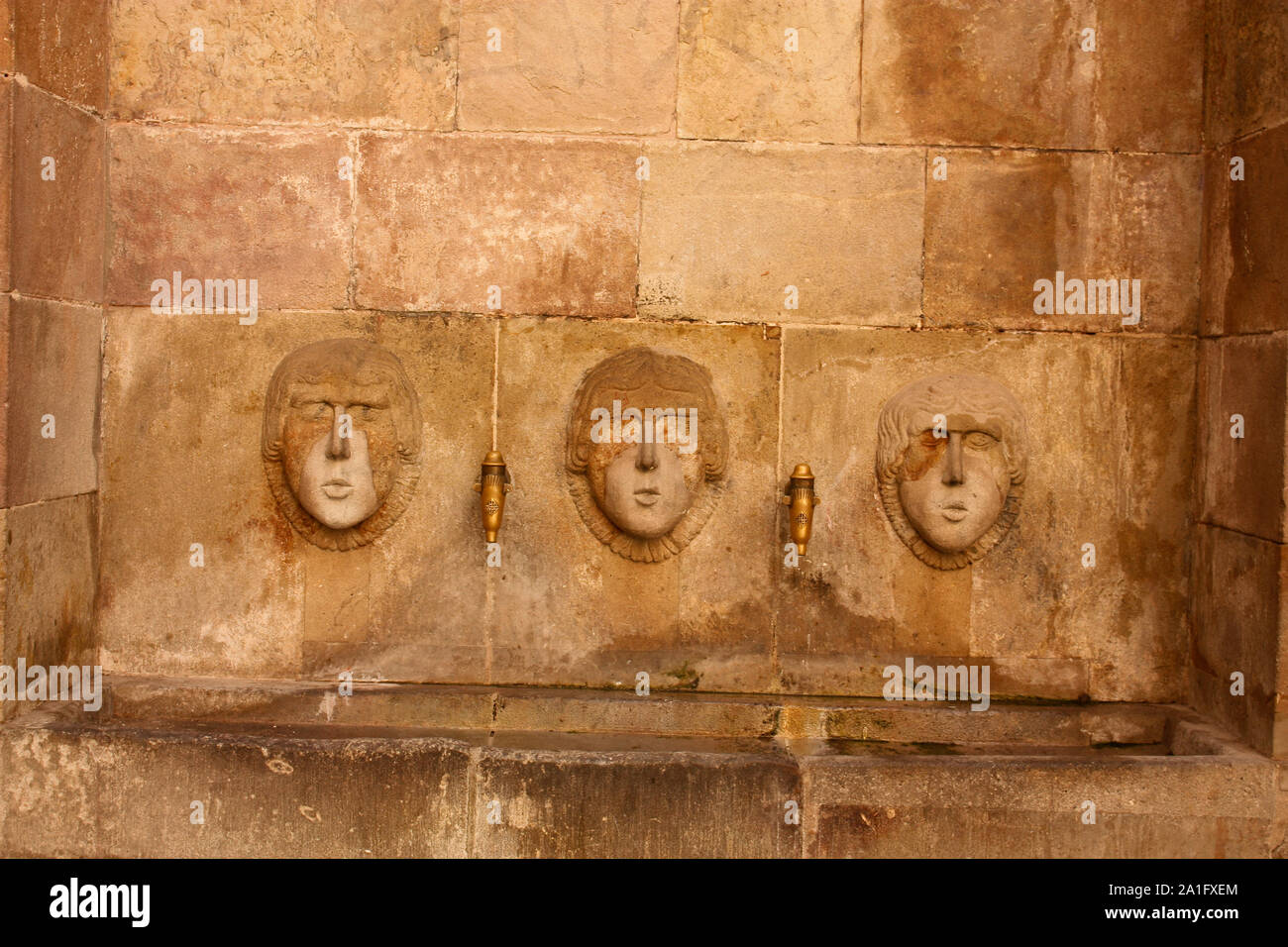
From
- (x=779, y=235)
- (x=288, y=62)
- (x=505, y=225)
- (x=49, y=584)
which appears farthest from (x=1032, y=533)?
(x=49, y=584)

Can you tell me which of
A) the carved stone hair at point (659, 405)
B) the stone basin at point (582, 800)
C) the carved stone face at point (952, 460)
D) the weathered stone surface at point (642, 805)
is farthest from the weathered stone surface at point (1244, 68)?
the weathered stone surface at point (642, 805)

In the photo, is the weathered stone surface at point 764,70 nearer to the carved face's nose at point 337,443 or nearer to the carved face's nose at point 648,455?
the carved face's nose at point 648,455

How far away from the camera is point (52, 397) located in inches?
181

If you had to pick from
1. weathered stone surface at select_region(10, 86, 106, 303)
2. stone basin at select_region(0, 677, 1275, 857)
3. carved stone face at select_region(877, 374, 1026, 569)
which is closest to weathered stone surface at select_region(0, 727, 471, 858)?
stone basin at select_region(0, 677, 1275, 857)

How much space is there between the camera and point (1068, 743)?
474 centimetres

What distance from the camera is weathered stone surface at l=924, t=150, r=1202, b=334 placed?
16.1ft

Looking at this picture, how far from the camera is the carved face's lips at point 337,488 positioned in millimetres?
4590

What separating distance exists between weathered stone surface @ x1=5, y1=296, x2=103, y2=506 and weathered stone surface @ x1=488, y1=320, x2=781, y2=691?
1765 millimetres

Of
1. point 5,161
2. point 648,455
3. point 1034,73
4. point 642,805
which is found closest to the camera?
point 642,805

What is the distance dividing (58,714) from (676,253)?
3.15 meters

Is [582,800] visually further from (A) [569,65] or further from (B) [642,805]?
(A) [569,65]

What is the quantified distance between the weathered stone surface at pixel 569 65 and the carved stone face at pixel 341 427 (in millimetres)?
1170

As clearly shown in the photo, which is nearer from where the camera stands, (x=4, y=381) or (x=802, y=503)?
(x=4, y=381)

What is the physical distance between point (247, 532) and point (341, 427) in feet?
2.44
